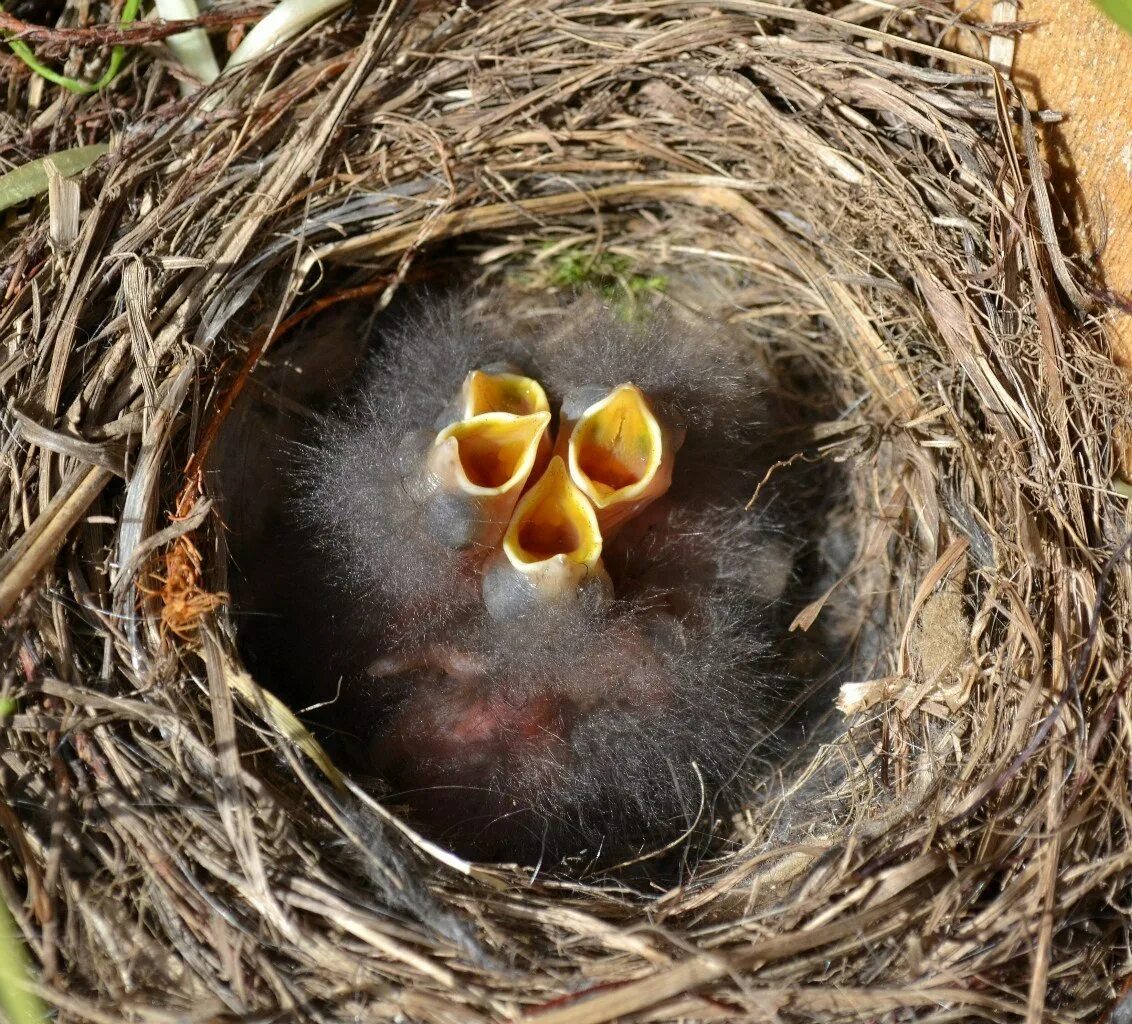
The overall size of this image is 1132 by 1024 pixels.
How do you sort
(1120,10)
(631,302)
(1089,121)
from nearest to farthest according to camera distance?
(1120,10) < (1089,121) < (631,302)

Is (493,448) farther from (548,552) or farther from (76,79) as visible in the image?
(76,79)

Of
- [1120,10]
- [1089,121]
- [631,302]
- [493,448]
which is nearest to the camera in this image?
[1120,10]

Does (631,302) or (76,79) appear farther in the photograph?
(631,302)

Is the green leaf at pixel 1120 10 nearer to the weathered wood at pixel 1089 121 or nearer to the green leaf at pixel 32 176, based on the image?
the weathered wood at pixel 1089 121

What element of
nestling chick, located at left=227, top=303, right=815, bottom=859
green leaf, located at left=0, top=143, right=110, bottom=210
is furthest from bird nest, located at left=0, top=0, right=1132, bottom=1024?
nestling chick, located at left=227, top=303, right=815, bottom=859

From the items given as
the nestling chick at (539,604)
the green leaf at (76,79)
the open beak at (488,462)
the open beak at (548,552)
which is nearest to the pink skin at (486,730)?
the nestling chick at (539,604)

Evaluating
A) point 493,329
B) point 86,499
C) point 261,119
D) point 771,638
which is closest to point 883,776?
point 771,638

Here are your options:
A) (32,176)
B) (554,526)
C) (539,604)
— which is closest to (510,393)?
(554,526)
